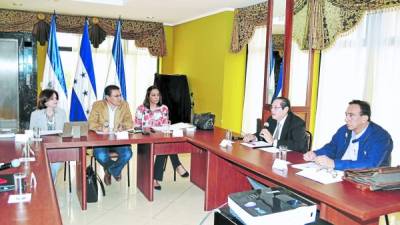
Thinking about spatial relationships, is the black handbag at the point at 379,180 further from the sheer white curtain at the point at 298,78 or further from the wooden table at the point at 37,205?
the sheer white curtain at the point at 298,78

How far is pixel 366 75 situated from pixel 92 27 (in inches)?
185

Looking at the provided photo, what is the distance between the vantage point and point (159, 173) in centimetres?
395

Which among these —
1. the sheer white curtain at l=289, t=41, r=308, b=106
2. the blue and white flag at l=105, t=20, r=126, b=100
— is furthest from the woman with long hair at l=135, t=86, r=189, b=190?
the blue and white flag at l=105, t=20, r=126, b=100

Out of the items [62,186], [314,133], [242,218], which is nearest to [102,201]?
[62,186]

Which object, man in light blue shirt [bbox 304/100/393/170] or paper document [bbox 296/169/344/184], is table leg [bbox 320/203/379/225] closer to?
paper document [bbox 296/169/344/184]

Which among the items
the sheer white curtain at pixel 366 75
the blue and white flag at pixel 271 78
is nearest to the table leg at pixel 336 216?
the sheer white curtain at pixel 366 75

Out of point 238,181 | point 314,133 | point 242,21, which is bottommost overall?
point 238,181

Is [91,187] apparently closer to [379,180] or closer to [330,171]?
[330,171]

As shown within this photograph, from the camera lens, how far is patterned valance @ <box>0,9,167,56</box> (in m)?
5.97

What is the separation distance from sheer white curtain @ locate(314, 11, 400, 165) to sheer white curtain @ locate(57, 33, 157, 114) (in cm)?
375

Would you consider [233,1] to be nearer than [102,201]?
No

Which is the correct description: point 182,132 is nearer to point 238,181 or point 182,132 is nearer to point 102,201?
point 238,181

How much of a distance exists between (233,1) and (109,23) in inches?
108

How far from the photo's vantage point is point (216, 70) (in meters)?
5.56
